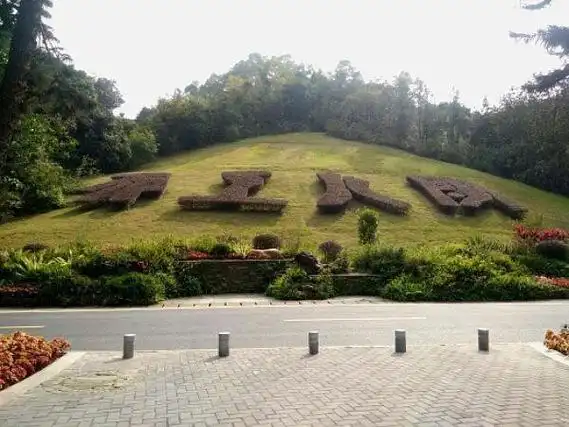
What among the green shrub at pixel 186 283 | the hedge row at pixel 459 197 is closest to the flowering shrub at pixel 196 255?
the green shrub at pixel 186 283

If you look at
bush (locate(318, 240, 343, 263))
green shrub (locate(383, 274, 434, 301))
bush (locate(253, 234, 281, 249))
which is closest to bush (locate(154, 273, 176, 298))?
bush (locate(253, 234, 281, 249))

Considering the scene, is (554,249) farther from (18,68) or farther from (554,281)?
(18,68)

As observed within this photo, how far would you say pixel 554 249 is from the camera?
70.1ft

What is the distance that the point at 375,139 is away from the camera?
53062 millimetres

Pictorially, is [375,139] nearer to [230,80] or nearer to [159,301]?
[230,80]

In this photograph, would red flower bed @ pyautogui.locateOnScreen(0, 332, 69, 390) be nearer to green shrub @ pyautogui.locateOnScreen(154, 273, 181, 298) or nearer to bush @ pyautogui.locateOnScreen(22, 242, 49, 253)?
green shrub @ pyautogui.locateOnScreen(154, 273, 181, 298)

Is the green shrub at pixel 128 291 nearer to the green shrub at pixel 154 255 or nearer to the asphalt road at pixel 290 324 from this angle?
the asphalt road at pixel 290 324

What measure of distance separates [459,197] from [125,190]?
19.1 metres

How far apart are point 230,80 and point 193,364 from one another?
64183 mm

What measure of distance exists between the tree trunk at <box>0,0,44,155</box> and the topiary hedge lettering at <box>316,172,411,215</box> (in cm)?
2205

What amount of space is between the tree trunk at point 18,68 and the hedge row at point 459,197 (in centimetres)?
2539

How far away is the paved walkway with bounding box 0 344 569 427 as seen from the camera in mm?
5605

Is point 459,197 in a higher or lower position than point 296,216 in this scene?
higher

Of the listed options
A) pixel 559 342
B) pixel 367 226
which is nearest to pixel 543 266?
pixel 367 226
